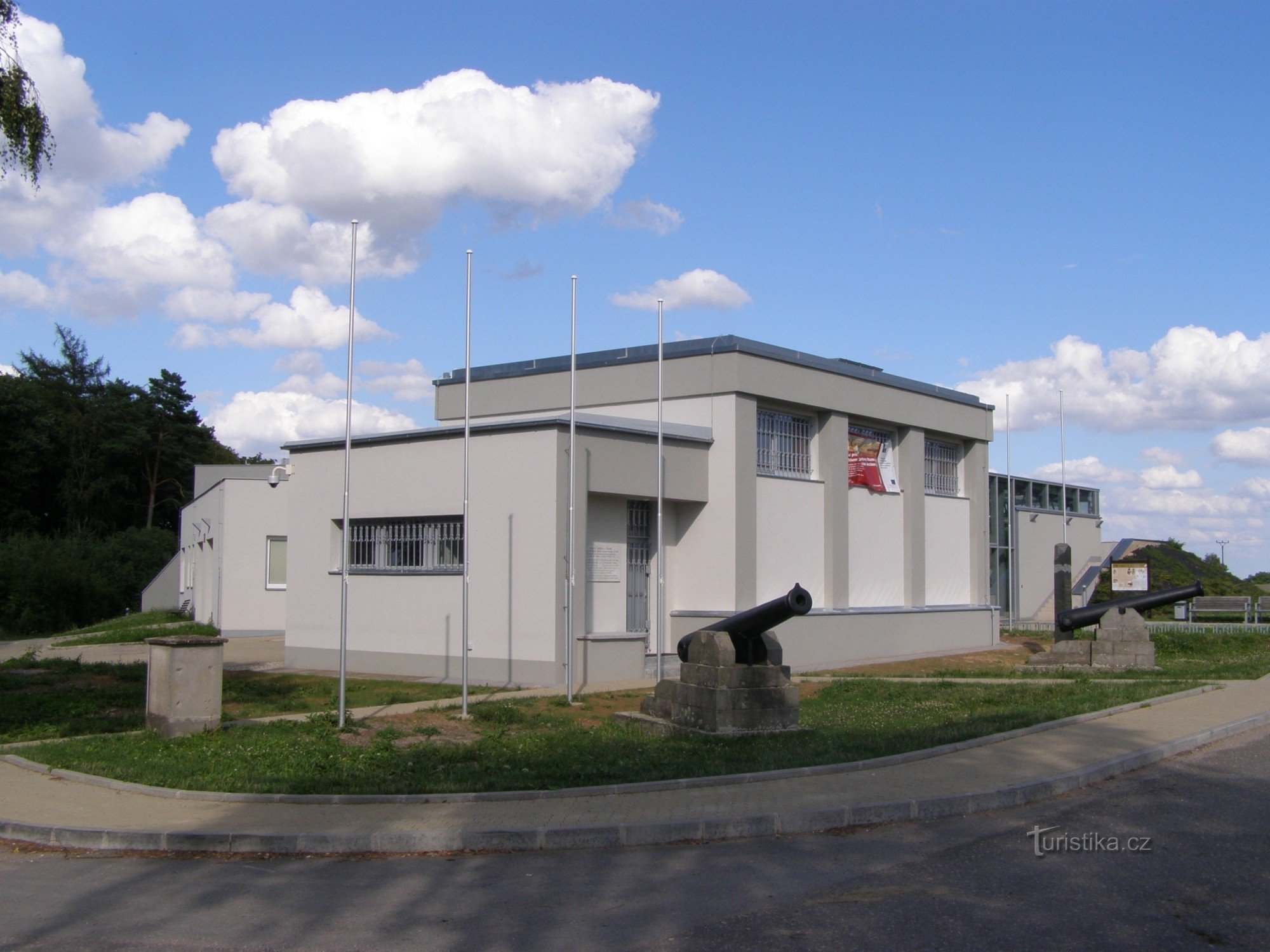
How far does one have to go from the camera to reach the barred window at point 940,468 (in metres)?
29.1

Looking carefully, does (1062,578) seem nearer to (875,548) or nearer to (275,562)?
(875,548)

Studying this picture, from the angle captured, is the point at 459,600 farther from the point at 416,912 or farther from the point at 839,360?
the point at 416,912

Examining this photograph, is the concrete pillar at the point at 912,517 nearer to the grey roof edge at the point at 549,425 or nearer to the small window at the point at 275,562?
the grey roof edge at the point at 549,425

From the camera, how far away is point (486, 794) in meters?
9.16

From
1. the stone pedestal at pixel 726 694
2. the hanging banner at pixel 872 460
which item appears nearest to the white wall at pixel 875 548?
the hanging banner at pixel 872 460

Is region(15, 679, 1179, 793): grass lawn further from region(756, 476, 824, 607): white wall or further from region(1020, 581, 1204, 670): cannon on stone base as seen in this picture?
region(756, 476, 824, 607): white wall

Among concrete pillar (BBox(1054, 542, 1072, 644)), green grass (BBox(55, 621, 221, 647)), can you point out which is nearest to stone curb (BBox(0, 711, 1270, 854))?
concrete pillar (BBox(1054, 542, 1072, 644))

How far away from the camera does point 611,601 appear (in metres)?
20.1

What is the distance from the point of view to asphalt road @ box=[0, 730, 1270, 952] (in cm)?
598

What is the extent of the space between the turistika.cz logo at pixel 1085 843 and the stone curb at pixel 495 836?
100 centimetres

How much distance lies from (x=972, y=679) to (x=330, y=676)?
37.7 feet

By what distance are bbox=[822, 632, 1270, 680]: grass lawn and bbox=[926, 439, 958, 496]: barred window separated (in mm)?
4360

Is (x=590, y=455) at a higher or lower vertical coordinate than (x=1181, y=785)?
higher

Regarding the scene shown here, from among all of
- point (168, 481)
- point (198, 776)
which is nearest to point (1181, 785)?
point (198, 776)
